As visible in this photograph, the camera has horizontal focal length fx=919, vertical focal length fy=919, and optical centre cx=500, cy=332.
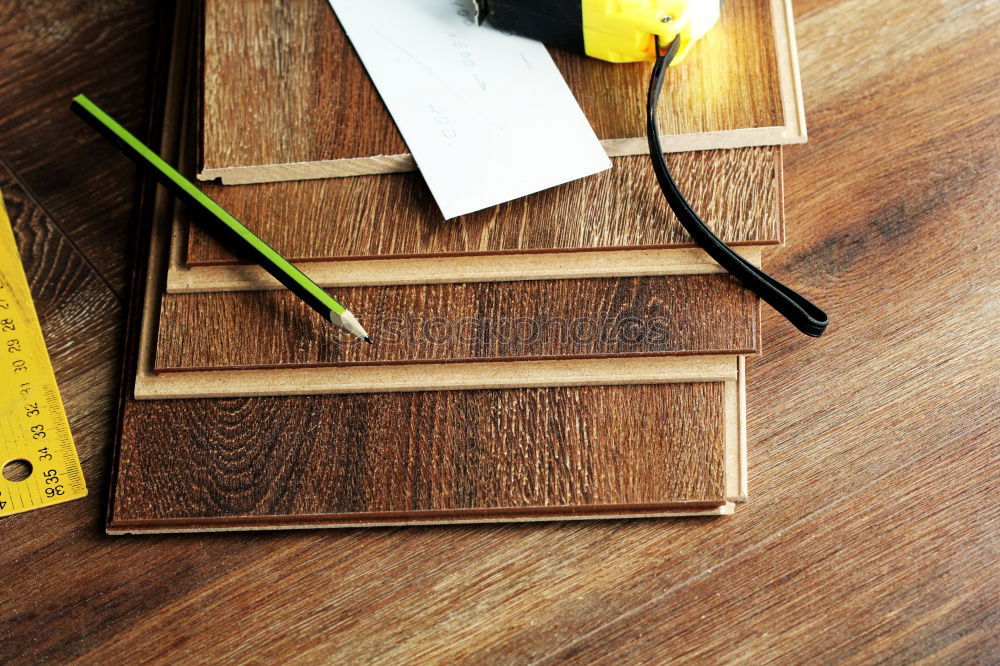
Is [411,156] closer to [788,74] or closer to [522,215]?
[522,215]

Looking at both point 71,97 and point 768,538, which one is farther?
point 71,97

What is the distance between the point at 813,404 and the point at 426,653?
0.90ft

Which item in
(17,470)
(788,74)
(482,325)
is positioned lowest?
(17,470)

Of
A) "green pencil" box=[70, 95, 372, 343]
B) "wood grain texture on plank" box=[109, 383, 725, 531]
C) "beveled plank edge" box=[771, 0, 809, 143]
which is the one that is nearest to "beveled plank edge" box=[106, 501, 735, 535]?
"wood grain texture on plank" box=[109, 383, 725, 531]

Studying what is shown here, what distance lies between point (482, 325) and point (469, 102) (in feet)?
0.45

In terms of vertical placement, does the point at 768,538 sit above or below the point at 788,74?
below

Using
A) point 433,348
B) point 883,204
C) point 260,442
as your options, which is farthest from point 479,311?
point 883,204

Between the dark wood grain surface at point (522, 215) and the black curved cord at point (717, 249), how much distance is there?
2 centimetres

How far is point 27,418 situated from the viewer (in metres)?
0.58

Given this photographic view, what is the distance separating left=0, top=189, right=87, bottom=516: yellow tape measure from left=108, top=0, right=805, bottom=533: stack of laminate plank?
46mm

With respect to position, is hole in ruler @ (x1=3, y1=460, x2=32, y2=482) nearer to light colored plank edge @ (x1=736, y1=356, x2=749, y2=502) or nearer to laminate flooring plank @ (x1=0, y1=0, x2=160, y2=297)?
laminate flooring plank @ (x1=0, y1=0, x2=160, y2=297)

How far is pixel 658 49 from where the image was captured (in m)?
0.53

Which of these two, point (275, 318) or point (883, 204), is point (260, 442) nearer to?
point (275, 318)

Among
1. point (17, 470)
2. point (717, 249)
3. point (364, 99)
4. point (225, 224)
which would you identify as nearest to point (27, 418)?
point (17, 470)
